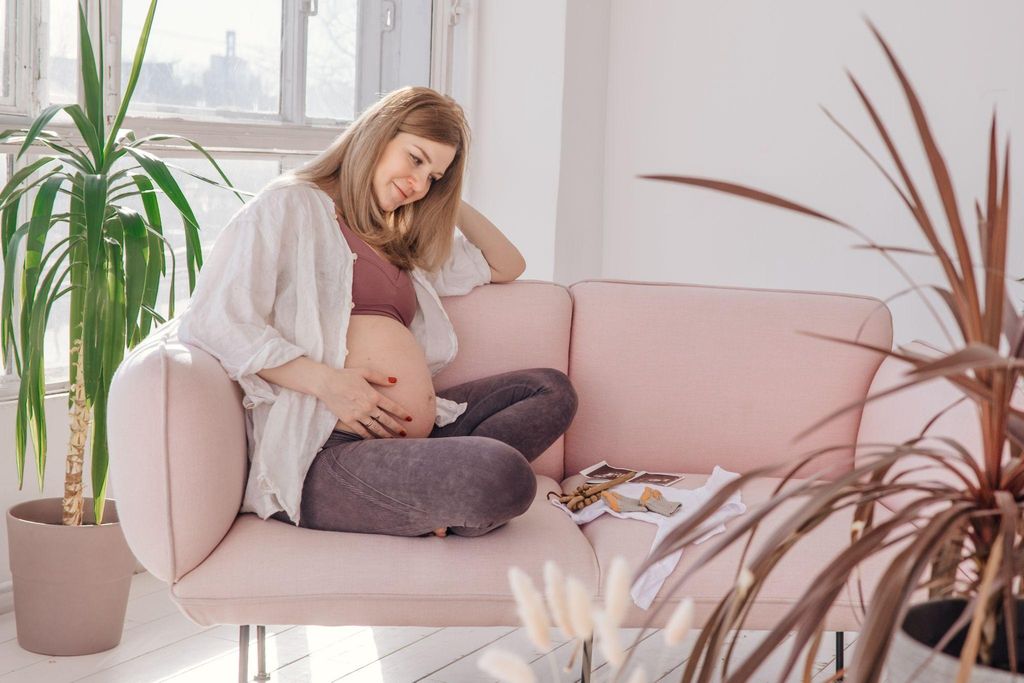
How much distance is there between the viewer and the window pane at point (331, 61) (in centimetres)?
345

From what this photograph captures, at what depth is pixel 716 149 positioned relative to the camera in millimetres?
3670

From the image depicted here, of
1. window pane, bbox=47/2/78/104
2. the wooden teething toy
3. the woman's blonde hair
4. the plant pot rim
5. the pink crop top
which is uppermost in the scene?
window pane, bbox=47/2/78/104

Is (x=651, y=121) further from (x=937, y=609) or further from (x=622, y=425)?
(x=937, y=609)

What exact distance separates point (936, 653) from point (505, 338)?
1.66 meters

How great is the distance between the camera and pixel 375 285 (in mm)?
2180

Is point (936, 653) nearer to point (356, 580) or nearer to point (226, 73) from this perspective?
point (356, 580)

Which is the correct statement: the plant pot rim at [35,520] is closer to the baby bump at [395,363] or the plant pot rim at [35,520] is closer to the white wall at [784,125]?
the baby bump at [395,363]

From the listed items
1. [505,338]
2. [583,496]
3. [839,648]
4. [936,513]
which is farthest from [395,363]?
[936,513]

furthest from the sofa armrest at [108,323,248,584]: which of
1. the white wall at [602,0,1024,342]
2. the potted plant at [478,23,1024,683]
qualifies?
the white wall at [602,0,1024,342]

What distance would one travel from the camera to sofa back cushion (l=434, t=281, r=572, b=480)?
237 cm

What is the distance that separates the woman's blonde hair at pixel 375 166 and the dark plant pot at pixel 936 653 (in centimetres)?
154

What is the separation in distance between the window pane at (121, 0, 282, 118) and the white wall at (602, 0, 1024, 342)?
1.21 metres

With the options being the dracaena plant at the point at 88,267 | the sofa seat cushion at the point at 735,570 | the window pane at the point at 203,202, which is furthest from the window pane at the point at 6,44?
the sofa seat cushion at the point at 735,570

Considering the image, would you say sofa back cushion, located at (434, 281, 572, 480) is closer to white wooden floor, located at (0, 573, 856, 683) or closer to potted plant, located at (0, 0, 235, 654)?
white wooden floor, located at (0, 573, 856, 683)
